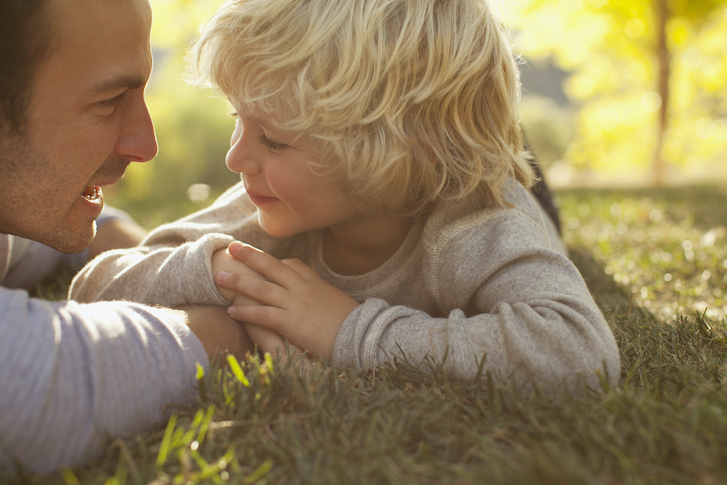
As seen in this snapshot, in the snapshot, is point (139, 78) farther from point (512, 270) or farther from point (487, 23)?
point (512, 270)

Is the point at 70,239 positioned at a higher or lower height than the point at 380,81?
lower

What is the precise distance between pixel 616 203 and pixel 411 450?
5.10m

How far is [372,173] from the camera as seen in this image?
1.92m

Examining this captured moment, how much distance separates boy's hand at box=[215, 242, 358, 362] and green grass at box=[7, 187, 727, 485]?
0.21m

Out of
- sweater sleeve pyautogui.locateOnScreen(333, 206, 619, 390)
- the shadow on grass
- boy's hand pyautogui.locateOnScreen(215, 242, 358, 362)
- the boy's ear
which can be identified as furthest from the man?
the shadow on grass

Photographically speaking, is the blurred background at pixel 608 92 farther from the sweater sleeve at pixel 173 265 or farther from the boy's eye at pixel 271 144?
the boy's eye at pixel 271 144

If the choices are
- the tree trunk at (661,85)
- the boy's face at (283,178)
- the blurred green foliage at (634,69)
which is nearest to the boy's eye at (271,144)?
the boy's face at (283,178)

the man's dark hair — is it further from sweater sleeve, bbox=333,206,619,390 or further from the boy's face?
sweater sleeve, bbox=333,206,619,390

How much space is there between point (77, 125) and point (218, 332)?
2.94 ft

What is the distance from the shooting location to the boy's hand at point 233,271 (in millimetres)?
1854

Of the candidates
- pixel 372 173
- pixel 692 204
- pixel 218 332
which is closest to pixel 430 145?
pixel 372 173

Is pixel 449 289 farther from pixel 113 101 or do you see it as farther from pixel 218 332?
pixel 113 101

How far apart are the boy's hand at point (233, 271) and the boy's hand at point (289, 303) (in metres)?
0.02

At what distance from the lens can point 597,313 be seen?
1613 mm
